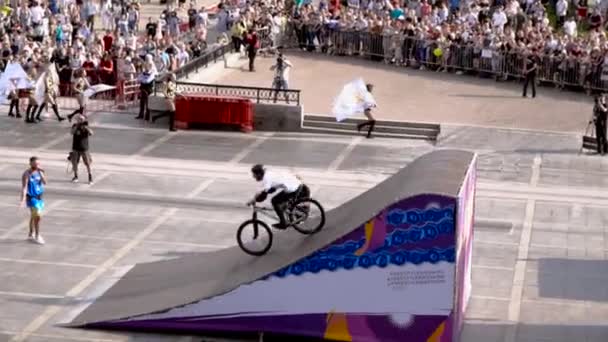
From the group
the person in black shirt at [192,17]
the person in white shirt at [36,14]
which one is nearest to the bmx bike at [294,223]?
the person in white shirt at [36,14]

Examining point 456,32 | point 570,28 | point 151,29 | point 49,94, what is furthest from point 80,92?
point 570,28

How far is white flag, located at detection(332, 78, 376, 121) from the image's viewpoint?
3375cm

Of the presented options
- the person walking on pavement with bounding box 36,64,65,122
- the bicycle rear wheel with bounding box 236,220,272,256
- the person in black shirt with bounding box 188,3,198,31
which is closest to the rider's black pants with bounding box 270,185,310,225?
the bicycle rear wheel with bounding box 236,220,272,256

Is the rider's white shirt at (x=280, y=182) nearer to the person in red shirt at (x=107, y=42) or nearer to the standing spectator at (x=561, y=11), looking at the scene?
the person in red shirt at (x=107, y=42)

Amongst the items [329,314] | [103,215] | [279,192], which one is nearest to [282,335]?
[329,314]

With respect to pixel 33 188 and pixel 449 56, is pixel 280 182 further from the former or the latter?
pixel 449 56

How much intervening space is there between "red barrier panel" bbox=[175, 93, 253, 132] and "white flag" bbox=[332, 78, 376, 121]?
2.65 meters

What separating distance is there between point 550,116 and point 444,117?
282cm

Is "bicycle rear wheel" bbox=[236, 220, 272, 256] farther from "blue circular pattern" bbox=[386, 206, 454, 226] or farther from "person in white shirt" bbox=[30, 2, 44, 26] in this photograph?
"person in white shirt" bbox=[30, 2, 44, 26]

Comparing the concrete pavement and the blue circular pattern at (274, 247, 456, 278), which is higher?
the blue circular pattern at (274, 247, 456, 278)

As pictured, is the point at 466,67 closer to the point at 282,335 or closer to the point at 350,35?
the point at 350,35

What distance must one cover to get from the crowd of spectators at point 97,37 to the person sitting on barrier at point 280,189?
14807 millimetres

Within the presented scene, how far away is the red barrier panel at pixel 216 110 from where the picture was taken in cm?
3544

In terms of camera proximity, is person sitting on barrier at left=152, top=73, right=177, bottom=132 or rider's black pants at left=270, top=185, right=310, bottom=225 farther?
person sitting on barrier at left=152, top=73, right=177, bottom=132
